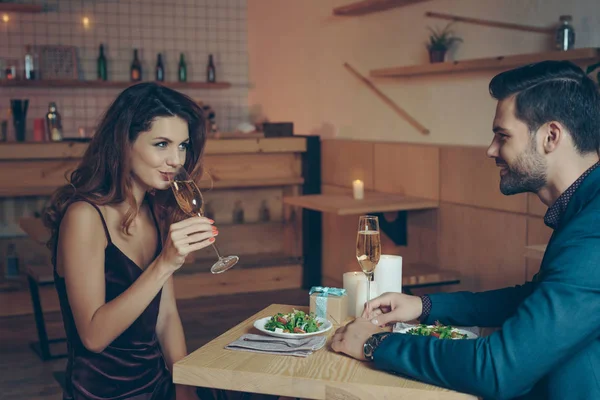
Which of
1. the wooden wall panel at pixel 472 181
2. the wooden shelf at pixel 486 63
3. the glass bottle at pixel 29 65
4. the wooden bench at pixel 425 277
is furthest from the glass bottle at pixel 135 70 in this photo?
the wooden bench at pixel 425 277

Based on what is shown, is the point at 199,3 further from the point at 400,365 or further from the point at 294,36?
the point at 400,365

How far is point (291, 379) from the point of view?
1.54 m

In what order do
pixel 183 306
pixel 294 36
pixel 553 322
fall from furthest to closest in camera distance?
1. pixel 294 36
2. pixel 183 306
3. pixel 553 322

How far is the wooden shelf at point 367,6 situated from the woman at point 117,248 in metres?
2.89

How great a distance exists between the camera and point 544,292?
4.67 feet

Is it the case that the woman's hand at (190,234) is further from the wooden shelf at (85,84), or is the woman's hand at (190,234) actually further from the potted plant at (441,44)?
the wooden shelf at (85,84)

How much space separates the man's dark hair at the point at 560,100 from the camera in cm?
160

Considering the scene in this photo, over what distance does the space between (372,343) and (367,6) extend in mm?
3684

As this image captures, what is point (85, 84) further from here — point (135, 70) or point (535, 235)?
point (535, 235)

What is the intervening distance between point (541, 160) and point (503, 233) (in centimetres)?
239

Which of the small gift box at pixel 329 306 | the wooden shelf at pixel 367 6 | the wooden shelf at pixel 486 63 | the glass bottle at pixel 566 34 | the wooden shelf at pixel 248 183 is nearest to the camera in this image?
the small gift box at pixel 329 306

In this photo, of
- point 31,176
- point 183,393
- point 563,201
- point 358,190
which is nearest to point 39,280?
point 31,176

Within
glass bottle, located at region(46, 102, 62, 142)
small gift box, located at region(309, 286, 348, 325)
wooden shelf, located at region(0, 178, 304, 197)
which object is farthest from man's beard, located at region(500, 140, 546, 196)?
glass bottle, located at region(46, 102, 62, 142)

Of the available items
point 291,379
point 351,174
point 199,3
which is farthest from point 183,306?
point 291,379
